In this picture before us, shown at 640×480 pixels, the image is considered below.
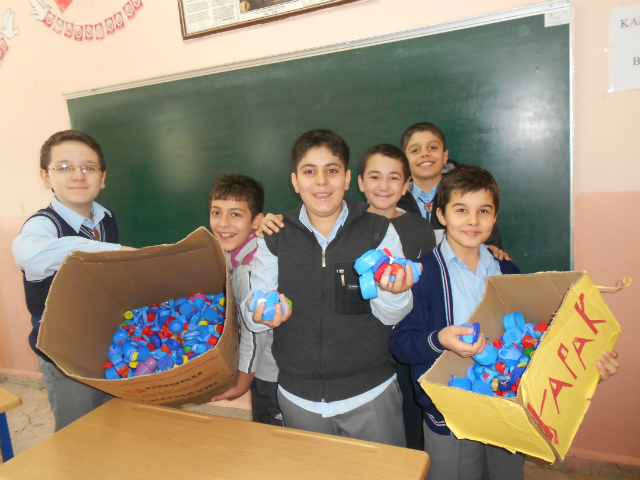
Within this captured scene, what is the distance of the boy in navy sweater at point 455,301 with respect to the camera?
121 centimetres

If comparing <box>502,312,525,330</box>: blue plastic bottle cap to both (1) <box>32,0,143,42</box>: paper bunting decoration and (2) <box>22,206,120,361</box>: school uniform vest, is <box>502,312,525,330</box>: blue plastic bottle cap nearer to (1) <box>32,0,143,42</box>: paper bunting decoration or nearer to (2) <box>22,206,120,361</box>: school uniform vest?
(2) <box>22,206,120,361</box>: school uniform vest

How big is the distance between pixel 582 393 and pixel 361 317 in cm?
61

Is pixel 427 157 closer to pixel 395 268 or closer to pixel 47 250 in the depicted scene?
pixel 395 268

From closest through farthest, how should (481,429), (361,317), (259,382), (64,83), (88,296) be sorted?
(481,429) → (88,296) → (361,317) → (259,382) → (64,83)

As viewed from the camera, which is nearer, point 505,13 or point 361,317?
point 361,317

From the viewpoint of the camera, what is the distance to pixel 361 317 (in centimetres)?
124

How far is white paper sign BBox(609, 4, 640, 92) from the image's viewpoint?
1.60 meters

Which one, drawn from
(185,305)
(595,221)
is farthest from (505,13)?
(185,305)

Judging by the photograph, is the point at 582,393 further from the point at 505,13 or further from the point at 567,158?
the point at 505,13

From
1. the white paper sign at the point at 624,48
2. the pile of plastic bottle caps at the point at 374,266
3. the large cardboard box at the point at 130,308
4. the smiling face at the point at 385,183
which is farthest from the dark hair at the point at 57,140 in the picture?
the white paper sign at the point at 624,48

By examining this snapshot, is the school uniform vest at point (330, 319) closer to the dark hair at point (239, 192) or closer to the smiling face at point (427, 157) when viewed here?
the dark hair at point (239, 192)

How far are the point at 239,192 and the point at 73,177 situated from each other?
64cm

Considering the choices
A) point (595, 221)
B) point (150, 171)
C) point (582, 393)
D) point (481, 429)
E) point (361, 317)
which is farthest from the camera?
point (150, 171)

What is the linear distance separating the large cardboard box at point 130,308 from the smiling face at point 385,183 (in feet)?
2.38
